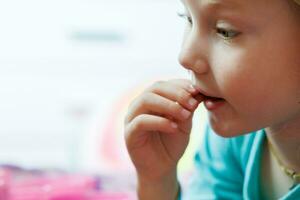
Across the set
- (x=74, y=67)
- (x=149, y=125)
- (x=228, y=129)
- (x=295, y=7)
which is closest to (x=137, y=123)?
(x=149, y=125)

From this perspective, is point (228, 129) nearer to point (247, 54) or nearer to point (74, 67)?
point (247, 54)

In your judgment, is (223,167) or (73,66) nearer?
(223,167)

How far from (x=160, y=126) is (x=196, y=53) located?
12 centimetres

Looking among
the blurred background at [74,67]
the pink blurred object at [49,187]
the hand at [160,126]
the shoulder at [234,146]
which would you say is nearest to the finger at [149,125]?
the hand at [160,126]

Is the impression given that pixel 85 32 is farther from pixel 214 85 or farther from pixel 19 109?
pixel 214 85

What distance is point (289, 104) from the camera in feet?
2.14

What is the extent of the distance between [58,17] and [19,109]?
0.31 metres

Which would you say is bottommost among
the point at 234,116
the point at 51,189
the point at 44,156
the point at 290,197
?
the point at 44,156

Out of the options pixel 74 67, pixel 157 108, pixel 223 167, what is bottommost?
pixel 74 67

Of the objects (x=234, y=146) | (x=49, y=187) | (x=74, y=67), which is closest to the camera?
(x=234, y=146)

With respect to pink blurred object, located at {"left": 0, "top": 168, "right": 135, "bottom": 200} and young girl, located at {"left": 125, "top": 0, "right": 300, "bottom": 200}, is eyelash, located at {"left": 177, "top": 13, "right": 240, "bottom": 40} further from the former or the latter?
pink blurred object, located at {"left": 0, "top": 168, "right": 135, "bottom": 200}

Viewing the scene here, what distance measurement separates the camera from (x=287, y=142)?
73 cm

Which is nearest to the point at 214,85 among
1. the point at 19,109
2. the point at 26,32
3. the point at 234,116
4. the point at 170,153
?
the point at 234,116

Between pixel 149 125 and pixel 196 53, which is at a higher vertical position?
pixel 196 53
